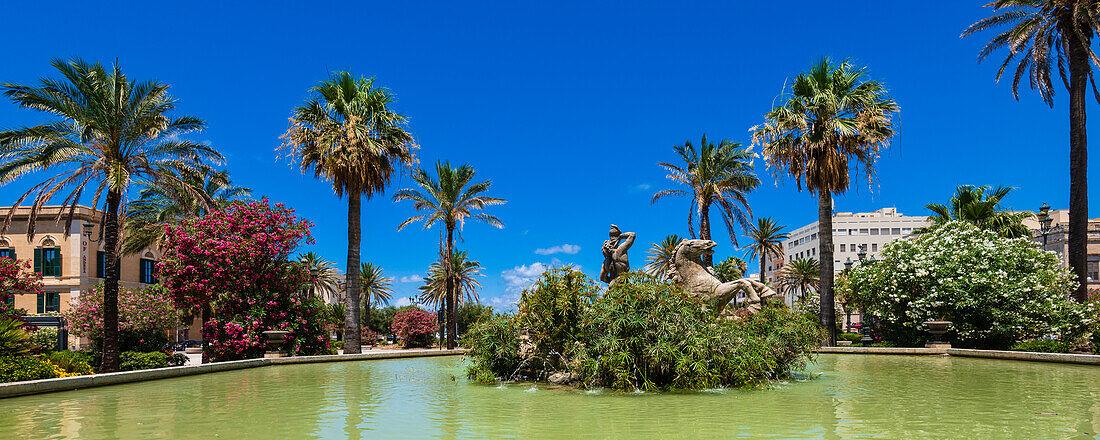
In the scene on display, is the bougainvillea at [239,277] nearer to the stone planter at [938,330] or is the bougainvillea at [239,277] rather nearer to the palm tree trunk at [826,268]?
the palm tree trunk at [826,268]

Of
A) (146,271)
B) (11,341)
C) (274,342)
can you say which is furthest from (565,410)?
(146,271)

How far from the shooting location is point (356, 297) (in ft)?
98.2

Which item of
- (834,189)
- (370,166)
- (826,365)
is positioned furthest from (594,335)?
(834,189)

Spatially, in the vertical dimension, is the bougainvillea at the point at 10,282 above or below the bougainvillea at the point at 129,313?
above

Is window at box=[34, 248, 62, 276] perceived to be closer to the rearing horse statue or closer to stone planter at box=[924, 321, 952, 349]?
the rearing horse statue

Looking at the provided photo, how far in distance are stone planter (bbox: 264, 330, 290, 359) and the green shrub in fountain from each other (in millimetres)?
11653

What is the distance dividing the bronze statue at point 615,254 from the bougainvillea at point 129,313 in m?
23.6

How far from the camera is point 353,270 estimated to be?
3023cm

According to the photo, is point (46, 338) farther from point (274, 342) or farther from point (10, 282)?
point (274, 342)

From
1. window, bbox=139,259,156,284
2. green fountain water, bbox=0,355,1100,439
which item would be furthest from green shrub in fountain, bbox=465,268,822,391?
window, bbox=139,259,156,284

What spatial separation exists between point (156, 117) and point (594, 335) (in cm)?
1530

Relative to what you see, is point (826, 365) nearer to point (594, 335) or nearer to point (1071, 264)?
point (594, 335)

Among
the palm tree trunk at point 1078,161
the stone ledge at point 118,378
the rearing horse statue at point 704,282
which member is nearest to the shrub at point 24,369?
the stone ledge at point 118,378

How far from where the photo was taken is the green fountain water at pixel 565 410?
8461 millimetres
